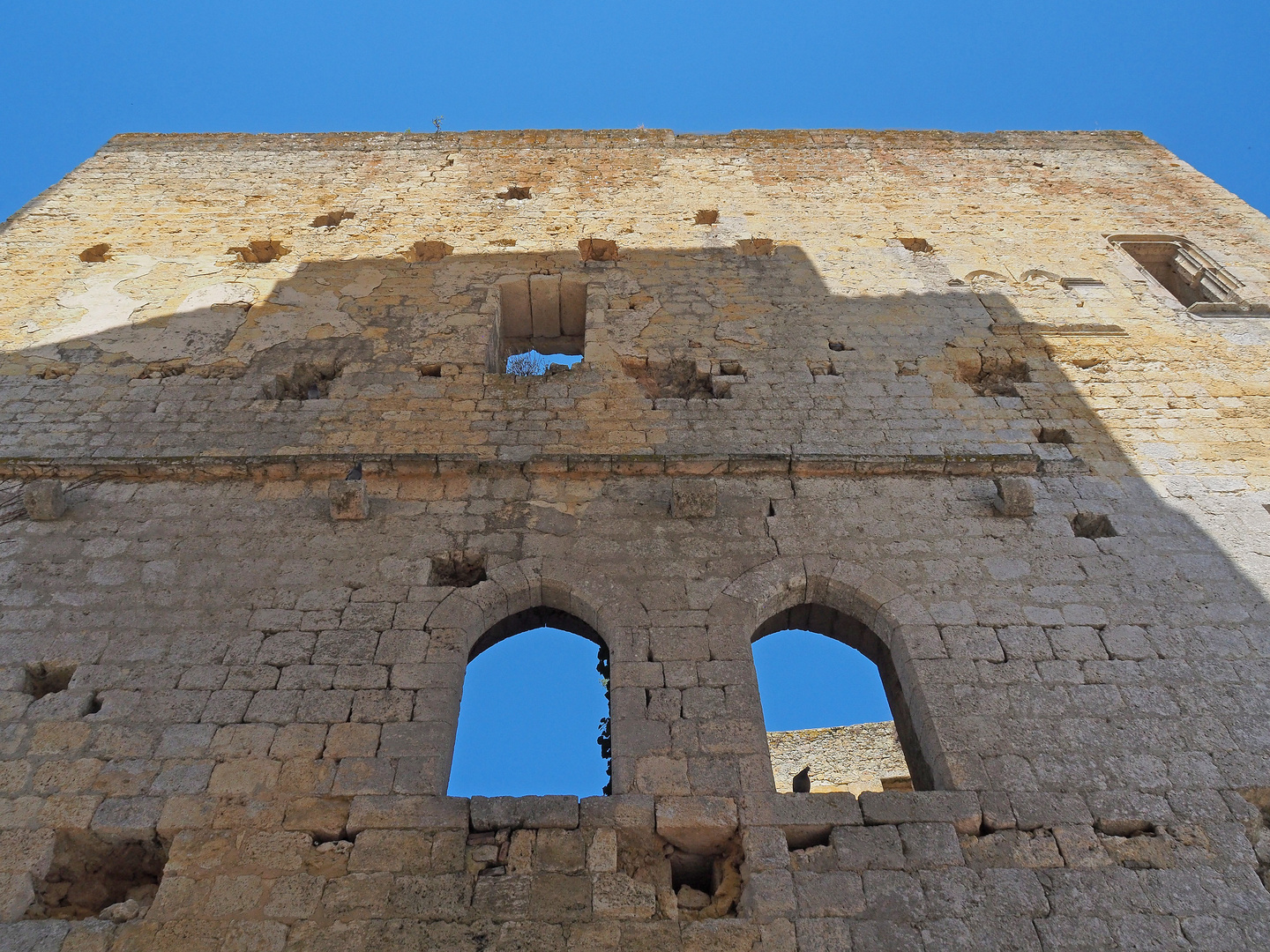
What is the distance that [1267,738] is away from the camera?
465 centimetres

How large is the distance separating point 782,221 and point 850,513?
13.8 feet

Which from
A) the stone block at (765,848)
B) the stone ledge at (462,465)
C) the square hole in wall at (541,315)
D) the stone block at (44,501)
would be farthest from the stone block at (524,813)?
the square hole in wall at (541,315)

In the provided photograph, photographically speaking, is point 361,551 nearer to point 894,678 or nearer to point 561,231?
point 894,678

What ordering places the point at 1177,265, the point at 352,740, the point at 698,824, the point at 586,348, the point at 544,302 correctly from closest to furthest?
the point at 698,824, the point at 352,740, the point at 586,348, the point at 544,302, the point at 1177,265

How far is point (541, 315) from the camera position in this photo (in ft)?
26.6

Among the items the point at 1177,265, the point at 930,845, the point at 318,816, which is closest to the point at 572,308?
the point at 318,816

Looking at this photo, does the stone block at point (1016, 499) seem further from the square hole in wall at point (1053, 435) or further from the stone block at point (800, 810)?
the stone block at point (800, 810)

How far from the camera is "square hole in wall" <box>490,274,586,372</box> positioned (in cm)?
797

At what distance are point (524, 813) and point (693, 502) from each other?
89.6 inches

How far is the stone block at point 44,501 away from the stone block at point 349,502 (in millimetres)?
1759

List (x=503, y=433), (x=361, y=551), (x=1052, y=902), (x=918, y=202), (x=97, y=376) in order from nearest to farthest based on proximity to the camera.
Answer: (x=1052, y=902), (x=361, y=551), (x=503, y=433), (x=97, y=376), (x=918, y=202)

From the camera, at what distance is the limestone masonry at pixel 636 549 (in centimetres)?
404

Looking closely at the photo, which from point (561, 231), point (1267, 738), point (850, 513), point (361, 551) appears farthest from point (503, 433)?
point (1267, 738)

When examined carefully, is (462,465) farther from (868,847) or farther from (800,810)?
(868,847)
